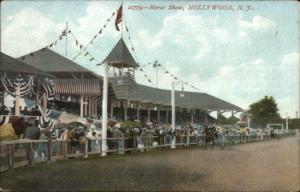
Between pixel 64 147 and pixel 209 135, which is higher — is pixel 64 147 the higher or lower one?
the lower one

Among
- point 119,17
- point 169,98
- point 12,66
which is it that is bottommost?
point 169,98

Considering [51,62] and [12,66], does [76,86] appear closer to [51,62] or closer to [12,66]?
[51,62]

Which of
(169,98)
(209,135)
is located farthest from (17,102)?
(169,98)

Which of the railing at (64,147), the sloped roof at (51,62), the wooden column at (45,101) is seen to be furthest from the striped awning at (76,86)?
the railing at (64,147)

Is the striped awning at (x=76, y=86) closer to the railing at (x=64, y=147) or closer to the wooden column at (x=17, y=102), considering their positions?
the railing at (x=64, y=147)

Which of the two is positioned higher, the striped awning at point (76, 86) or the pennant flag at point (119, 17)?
the pennant flag at point (119, 17)

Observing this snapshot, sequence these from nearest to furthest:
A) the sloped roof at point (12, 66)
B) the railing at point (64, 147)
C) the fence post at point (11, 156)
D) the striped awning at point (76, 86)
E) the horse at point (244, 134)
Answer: the fence post at point (11, 156)
the railing at point (64, 147)
the sloped roof at point (12, 66)
the striped awning at point (76, 86)
the horse at point (244, 134)
